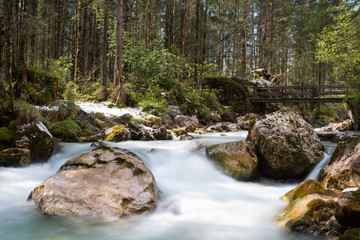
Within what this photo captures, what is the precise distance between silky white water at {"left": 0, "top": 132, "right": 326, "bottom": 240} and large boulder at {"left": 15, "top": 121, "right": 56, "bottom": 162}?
27 centimetres

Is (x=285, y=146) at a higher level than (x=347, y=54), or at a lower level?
lower

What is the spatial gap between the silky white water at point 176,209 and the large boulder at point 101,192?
152 mm

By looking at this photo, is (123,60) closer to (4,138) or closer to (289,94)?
(4,138)

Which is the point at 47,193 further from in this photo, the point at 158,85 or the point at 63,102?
the point at 158,85

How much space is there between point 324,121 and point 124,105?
55.6ft

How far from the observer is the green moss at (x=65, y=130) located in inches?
318

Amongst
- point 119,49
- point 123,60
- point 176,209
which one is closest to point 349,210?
point 176,209

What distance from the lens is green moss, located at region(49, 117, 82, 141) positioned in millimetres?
8070

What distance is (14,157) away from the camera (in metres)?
5.83

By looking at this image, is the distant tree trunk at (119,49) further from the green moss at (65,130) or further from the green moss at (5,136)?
the green moss at (5,136)

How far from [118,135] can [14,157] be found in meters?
3.39

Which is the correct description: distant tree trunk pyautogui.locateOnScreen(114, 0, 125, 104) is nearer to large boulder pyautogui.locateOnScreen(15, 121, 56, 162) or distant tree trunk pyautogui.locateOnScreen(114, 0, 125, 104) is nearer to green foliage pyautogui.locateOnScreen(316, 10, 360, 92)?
large boulder pyautogui.locateOnScreen(15, 121, 56, 162)

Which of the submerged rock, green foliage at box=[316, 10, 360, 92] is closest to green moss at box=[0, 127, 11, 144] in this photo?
the submerged rock

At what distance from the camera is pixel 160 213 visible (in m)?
4.10
